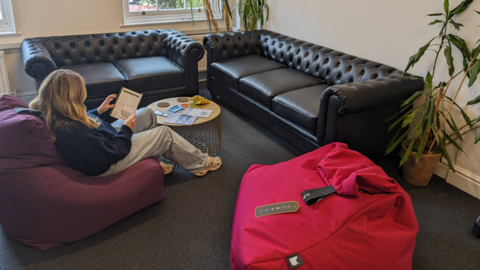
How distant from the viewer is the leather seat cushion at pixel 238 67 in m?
3.90

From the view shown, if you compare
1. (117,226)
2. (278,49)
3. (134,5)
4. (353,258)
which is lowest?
(117,226)

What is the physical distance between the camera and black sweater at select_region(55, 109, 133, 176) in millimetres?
2021

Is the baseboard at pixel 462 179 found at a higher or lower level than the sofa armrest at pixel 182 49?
lower

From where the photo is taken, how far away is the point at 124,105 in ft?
8.50

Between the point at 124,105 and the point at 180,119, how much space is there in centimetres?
48

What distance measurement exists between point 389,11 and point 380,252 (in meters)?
2.25

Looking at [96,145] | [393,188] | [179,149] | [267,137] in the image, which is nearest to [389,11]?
[267,137]

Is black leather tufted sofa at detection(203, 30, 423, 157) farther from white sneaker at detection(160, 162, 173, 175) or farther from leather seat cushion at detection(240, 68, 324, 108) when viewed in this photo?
white sneaker at detection(160, 162, 173, 175)

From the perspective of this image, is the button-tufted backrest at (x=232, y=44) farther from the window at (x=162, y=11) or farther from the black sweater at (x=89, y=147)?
the black sweater at (x=89, y=147)

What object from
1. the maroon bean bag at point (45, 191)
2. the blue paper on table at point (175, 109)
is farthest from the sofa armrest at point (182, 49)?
the maroon bean bag at point (45, 191)

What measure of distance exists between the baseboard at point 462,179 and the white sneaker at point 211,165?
1.84 metres

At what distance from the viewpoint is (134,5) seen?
4691 mm

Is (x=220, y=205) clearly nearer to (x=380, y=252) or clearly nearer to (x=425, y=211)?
(x=380, y=252)

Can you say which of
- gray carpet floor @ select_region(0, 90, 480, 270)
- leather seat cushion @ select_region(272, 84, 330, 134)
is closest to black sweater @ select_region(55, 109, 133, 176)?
gray carpet floor @ select_region(0, 90, 480, 270)
